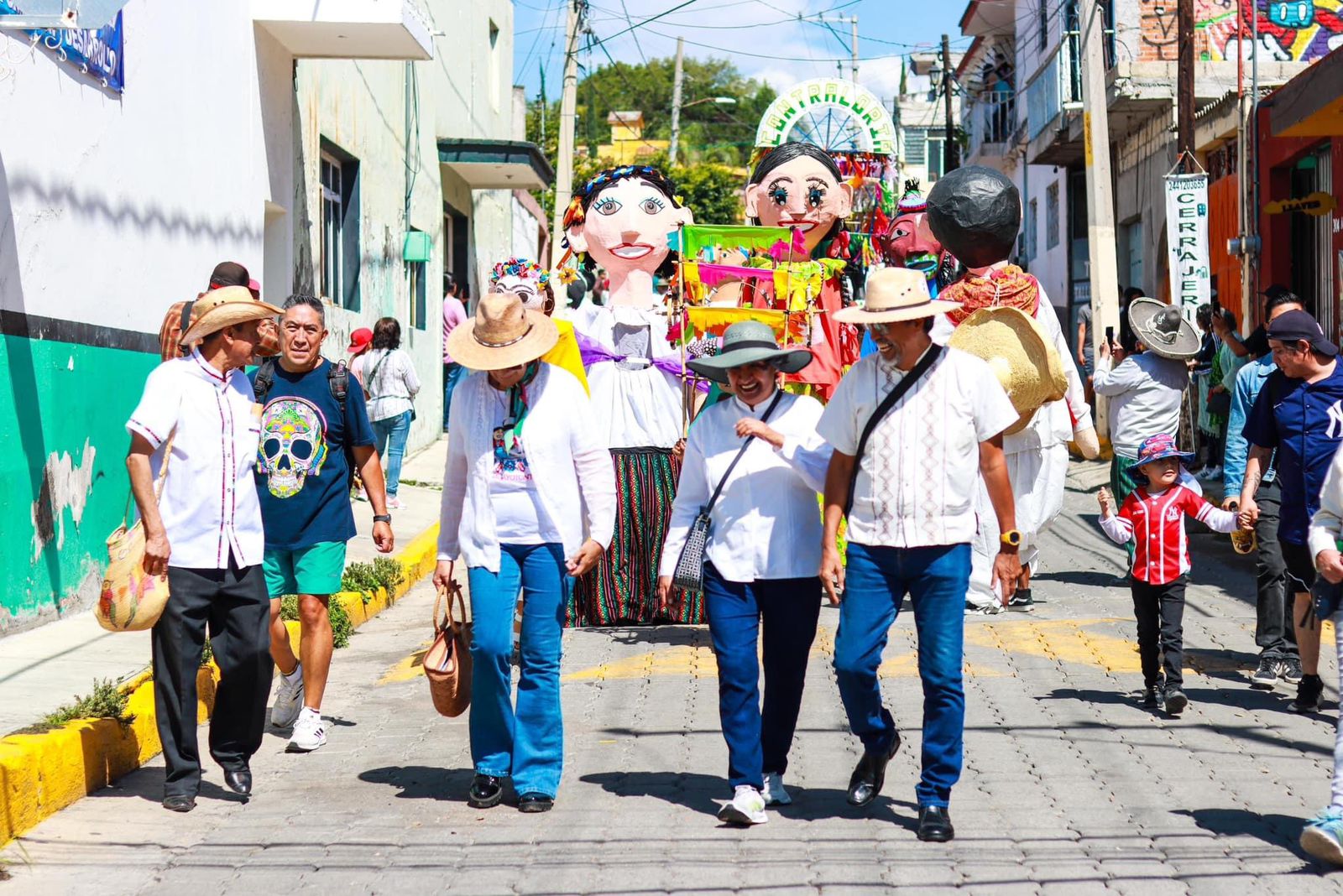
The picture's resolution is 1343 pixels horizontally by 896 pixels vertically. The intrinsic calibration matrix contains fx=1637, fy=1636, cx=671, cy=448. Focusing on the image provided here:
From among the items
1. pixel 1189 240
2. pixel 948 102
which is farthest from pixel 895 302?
pixel 948 102

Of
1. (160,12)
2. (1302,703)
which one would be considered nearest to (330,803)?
(1302,703)

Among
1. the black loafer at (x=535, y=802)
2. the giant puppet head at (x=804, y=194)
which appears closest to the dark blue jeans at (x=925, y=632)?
the black loafer at (x=535, y=802)

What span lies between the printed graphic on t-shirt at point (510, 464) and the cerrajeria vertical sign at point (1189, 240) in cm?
1489

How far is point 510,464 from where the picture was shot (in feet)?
18.9

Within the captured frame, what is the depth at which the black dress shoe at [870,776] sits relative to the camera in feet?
18.3

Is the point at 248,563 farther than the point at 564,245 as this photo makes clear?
No

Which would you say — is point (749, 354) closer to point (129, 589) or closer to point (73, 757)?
point (129, 589)

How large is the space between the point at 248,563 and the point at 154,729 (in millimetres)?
1284

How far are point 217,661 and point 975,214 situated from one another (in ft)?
16.7

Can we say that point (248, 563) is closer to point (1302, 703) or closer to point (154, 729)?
point (154, 729)

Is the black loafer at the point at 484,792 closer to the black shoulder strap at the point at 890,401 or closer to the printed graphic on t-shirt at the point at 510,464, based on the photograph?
the printed graphic on t-shirt at the point at 510,464

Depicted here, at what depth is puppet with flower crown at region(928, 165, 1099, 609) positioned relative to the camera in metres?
9.16

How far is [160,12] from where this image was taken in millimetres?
10672

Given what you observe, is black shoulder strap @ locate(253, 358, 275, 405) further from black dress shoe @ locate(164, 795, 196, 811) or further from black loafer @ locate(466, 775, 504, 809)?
black loafer @ locate(466, 775, 504, 809)
